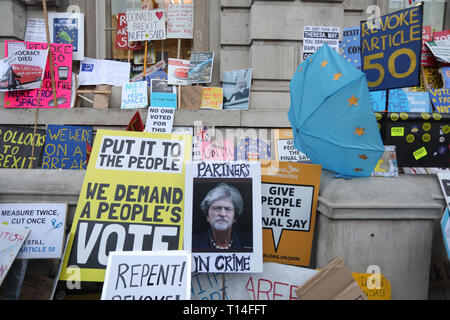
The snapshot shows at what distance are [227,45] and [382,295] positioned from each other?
6133 millimetres

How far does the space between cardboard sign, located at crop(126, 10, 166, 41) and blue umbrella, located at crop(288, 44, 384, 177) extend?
5531 mm

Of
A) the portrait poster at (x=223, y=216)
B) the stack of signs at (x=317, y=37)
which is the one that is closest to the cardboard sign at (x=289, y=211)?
the portrait poster at (x=223, y=216)

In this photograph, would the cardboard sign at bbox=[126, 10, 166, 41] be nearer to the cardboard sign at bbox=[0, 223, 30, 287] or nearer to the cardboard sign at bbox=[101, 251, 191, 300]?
the cardboard sign at bbox=[0, 223, 30, 287]

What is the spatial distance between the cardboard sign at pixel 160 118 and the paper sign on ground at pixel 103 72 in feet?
3.75

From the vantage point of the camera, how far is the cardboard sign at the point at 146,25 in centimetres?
762

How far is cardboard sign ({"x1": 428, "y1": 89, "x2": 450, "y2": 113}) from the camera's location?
7.66 metres

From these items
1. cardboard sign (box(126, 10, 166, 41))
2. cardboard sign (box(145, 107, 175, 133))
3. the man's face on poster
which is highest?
cardboard sign (box(126, 10, 166, 41))

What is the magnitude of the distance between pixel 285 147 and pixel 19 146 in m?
5.05

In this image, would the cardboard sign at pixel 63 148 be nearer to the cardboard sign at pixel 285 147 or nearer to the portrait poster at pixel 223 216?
the cardboard sign at pixel 285 147

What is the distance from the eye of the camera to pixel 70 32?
7.61 metres

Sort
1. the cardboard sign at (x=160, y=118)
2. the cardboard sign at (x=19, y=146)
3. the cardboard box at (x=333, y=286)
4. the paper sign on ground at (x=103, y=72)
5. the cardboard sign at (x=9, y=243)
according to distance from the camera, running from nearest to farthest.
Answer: the cardboard box at (x=333, y=286) → the cardboard sign at (x=9, y=243) → the cardboard sign at (x=19, y=146) → the cardboard sign at (x=160, y=118) → the paper sign on ground at (x=103, y=72)

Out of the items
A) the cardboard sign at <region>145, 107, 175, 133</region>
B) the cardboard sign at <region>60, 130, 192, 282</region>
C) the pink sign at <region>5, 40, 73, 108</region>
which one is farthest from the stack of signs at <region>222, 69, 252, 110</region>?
the cardboard sign at <region>60, 130, 192, 282</region>

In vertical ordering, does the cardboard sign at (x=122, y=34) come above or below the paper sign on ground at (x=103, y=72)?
above
